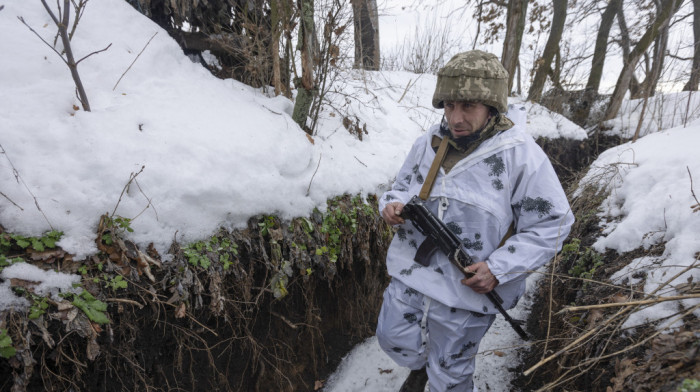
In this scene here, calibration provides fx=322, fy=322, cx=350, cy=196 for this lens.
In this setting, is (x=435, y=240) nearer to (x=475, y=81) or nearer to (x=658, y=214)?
(x=475, y=81)

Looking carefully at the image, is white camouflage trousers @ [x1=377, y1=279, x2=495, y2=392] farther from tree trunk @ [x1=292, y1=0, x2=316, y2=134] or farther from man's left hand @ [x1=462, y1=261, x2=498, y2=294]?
tree trunk @ [x1=292, y1=0, x2=316, y2=134]

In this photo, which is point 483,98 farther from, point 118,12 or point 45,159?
point 118,12

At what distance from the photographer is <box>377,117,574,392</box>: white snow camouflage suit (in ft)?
5.08

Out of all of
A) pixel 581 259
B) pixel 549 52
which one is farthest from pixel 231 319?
pixel 549 52

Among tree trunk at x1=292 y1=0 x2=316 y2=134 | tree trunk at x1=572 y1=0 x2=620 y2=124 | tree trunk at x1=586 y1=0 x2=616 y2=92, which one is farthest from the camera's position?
tree trunk at x1=586 y1=0 x2=616 y2=92

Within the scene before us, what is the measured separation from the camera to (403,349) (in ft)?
6.23

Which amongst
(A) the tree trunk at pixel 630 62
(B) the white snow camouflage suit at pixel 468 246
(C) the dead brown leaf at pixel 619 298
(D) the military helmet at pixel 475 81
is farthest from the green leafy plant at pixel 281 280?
(A) the tree trunk at pixel 630 62

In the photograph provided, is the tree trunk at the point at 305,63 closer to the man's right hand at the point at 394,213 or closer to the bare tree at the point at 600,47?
the man's right hand at the point at 394,213

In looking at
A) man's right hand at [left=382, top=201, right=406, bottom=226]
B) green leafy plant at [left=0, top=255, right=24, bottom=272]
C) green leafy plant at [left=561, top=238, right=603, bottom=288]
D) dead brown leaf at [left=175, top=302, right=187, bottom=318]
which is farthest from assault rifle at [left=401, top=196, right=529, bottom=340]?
green leafy plant at [left=0, top=255, right=24, bottom=272]

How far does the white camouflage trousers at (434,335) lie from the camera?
172 cm

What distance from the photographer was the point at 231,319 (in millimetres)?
2004

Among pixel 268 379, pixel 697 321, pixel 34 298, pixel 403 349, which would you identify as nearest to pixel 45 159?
pixel 34 298

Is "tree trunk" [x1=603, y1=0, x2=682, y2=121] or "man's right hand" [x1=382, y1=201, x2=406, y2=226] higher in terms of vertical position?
"tree trunk" [x1=603, y1=0, x2=682, y2=121]

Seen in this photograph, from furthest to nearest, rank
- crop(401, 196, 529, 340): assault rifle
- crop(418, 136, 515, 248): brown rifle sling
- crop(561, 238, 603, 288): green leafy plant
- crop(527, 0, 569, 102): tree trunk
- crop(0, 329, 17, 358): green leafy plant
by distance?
1. crop(527, 0, 569, 102): tree trunk
2. crop(561, 238, 603, 288): green leafy plant
3. crop(418, 136, 515, 248): brown rifle sling
4. crop(401, 196, 529, 340): assault rifle
5. crop(0, 329, 17, 358): green leafy plant
